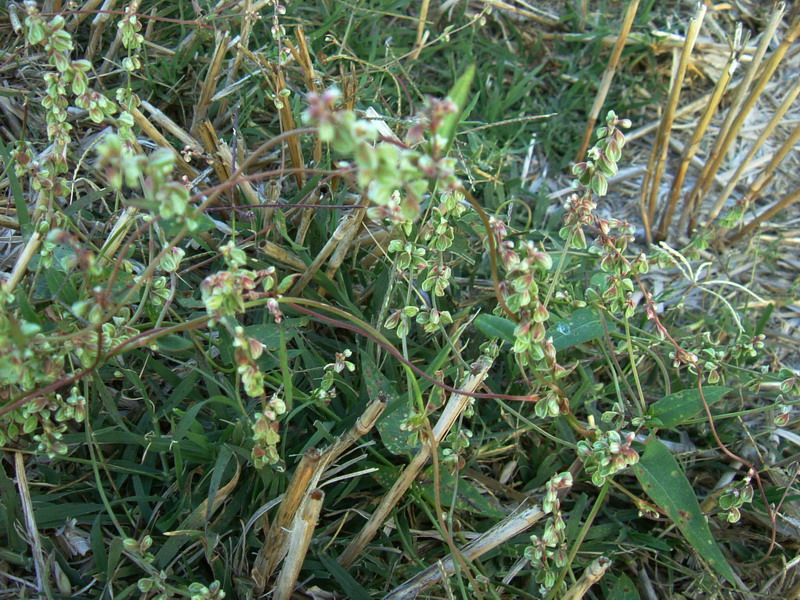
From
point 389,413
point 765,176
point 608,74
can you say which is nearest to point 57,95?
point 389,413

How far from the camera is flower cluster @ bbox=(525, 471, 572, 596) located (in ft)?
4.26

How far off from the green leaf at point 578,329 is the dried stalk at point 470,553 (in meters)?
0.35

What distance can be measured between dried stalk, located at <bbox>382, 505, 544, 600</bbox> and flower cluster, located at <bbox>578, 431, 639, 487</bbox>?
15 cm

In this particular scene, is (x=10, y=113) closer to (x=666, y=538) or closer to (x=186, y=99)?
(x=186, y=99)

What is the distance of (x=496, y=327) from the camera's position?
1.41 meters

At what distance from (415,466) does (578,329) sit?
0.46 m

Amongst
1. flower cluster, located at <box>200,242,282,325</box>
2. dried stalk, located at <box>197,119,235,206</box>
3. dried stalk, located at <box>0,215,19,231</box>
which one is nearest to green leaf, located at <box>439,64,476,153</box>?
flower cluster, located at <box>200,242,282,325</box>

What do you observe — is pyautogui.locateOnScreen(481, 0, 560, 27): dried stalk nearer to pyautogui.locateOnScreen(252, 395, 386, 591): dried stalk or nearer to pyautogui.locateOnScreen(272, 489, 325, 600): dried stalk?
pyautogui.locateOnScreen(252, 395, 386, 591): dried stalk

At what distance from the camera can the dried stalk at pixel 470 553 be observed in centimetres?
144

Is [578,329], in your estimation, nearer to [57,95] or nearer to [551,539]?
[551,539]

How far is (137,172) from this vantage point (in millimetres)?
854

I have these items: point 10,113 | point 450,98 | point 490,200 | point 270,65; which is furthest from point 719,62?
point 10,113

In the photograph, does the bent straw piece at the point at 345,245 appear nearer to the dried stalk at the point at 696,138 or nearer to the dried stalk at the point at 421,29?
the dried stalk at the point at 421,29

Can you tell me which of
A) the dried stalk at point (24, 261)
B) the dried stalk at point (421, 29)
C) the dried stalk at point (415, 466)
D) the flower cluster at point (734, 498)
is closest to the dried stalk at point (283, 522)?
the dried stalk at point (415, 466)
